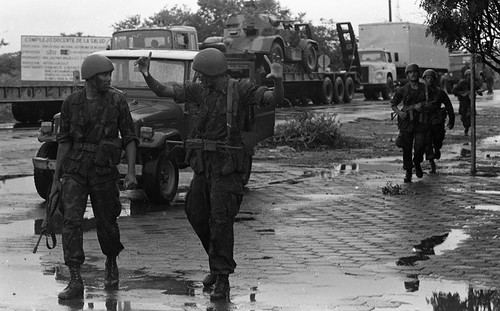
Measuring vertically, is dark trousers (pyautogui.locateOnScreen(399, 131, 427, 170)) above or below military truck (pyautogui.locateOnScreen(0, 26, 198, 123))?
below

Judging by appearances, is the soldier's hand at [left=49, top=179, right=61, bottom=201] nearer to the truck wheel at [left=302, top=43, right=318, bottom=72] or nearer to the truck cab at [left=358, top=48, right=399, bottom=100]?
the truck wheel at [left=302, top=43, right=318, bottom=72]

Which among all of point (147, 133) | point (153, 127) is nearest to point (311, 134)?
point (153, 127)

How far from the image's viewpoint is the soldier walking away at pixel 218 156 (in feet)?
25.7

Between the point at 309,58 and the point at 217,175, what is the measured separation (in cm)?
3466

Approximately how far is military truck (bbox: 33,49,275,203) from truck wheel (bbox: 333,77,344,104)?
29101 mm

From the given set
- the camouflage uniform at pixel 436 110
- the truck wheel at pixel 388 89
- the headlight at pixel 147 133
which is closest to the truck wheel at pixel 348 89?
the truck wheel at pixel 388 89

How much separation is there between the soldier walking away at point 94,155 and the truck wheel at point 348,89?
37779 mm

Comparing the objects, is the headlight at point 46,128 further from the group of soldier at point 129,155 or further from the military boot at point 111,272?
the military boot at point 111,272

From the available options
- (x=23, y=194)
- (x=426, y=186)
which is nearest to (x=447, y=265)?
(x=426, y=186)

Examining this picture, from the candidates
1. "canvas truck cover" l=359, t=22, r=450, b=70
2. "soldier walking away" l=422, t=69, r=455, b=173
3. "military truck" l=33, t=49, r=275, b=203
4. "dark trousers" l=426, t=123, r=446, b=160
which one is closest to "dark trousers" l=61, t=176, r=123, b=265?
"military truck" l=33, t=49, r=275, b=203

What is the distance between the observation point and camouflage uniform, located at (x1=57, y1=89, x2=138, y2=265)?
796cm

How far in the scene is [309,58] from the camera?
42250mm

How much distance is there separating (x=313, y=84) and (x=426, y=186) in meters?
28.1

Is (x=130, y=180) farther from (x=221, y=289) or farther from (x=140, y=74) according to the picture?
(x=140, y=74)
